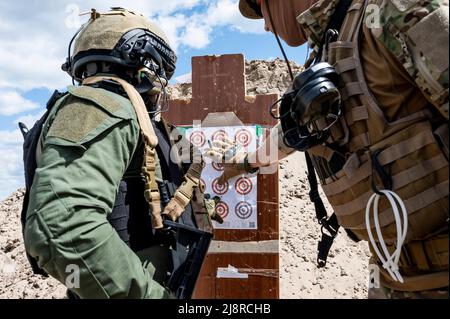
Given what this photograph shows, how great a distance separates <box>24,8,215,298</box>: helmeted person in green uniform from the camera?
56.9 inches

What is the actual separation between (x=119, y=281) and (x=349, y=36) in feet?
3.85

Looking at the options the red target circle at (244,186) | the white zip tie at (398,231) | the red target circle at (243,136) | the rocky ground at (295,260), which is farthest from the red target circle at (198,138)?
the rocky ground at (295,260)

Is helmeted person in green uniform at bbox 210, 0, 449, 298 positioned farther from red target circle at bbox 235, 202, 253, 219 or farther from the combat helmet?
red target circle at bbox 235, 202, 253, 219

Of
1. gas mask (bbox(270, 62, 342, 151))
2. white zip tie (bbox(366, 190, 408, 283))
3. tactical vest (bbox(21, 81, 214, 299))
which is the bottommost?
white zip tie (bbox(366, 190, 408, 283))

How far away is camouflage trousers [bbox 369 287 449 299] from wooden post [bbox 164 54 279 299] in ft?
6.30

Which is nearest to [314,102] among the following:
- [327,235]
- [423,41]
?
[423,41]

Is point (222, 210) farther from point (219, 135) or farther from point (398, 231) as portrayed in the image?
point (398, 231)

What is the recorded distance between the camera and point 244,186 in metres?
3.92

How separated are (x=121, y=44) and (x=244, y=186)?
218 cm

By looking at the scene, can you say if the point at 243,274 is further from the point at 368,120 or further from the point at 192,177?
the point at 368,120

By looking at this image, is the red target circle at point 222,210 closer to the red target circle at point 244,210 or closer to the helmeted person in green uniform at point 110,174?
the red target circle at point 244,210

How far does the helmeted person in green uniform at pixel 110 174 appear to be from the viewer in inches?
56.9

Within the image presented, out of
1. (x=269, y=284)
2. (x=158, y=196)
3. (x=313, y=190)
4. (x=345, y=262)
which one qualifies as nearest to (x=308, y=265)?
(x=345, y=262)

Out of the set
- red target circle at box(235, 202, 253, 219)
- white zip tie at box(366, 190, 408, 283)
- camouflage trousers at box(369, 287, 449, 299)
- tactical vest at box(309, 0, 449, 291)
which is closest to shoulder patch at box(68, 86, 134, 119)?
tactical vest at box(309, 0, 449, 291)
